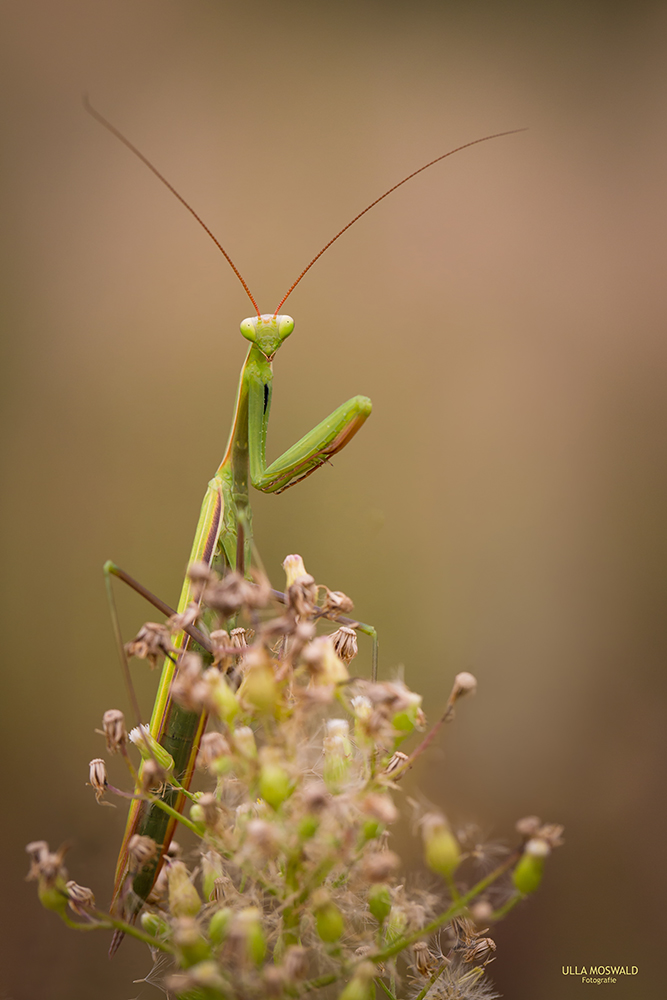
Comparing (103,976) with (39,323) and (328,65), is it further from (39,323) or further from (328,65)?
(328,65)

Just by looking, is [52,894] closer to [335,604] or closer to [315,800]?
[315,800]

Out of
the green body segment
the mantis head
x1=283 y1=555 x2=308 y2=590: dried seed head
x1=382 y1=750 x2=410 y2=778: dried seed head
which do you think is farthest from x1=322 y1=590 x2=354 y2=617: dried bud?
the mantis head

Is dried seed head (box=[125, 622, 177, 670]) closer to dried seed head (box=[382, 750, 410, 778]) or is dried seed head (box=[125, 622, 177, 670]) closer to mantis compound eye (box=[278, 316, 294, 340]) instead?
dried seed head (box=[382, 750, 410, 778])

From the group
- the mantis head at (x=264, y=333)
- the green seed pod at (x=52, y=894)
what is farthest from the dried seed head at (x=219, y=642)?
the mantis head at (x=264, y=333)

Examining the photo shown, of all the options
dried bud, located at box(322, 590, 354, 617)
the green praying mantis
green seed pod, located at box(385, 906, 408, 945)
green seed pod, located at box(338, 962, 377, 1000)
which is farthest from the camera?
the green praying mantis

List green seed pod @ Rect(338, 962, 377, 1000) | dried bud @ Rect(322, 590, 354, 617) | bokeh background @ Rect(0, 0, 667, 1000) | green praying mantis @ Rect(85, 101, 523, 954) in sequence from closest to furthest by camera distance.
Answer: green seed pod @ Rect(338, 962, 377, 1000) < dried bud @ Rect(322, 590, 354, 617) < green praying mantis @ Rect(85, 101, 523, 954) < bokeh background @ Rect(0, 0, 667, 1000)

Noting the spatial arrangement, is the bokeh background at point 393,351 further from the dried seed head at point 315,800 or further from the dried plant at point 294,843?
the dried seed head at point 315,800

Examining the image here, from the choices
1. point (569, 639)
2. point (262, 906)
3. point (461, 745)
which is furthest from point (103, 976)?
point (569, 639)

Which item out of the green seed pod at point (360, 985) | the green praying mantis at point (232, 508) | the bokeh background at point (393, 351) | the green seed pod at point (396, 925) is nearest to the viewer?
the green seed pod at point (360, 985)
